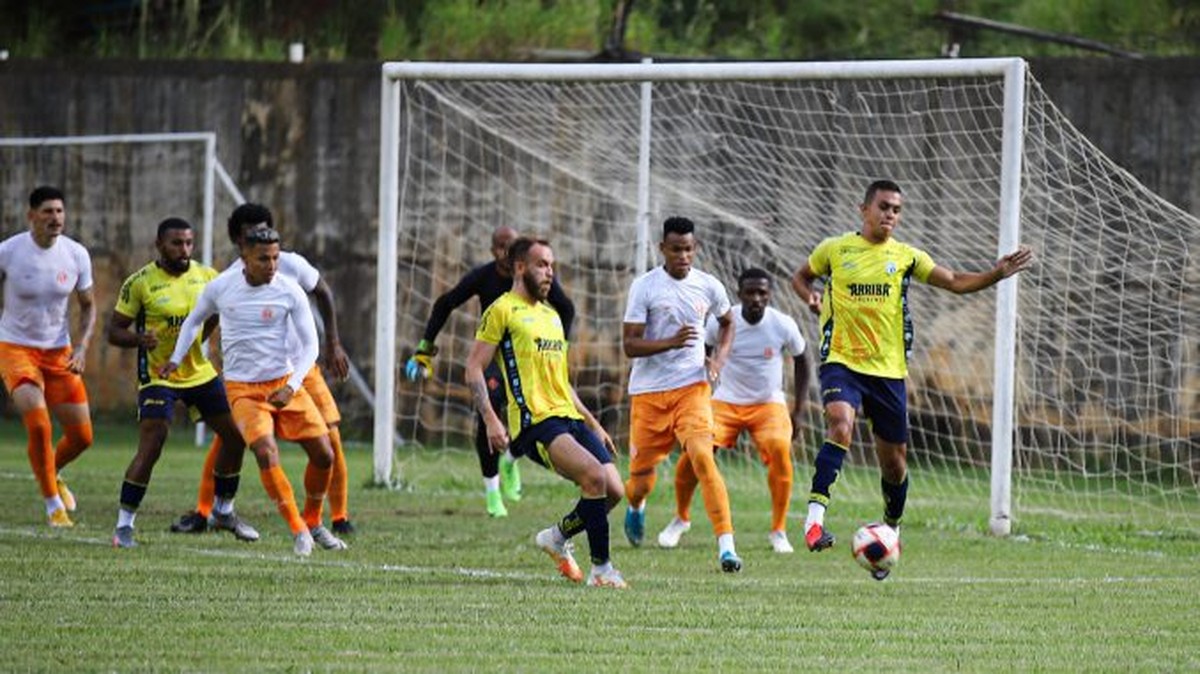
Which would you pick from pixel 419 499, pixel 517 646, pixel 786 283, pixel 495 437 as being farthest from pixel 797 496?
pixel 517 646

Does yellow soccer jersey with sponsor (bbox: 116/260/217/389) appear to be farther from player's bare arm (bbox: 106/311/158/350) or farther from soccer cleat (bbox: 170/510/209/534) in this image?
soccer cleat (bbox: 170/510/209/534)

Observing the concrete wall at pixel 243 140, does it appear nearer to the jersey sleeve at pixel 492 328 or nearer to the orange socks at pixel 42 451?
the orange socks at pixel 42 451

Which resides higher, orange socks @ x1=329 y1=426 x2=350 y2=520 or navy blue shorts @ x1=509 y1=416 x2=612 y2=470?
navy blue shorts @ x1=509 y1=416 x2=612 y2=470

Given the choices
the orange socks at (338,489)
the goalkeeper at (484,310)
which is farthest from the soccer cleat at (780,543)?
the orange socks at (338,489)

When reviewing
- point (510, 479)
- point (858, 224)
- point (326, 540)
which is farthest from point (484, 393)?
point (858, 224)

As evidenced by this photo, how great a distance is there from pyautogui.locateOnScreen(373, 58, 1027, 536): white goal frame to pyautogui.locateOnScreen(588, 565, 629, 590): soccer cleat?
4.47 metres

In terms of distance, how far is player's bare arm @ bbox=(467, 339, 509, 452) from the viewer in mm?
11969

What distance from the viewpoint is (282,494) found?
13625 mm

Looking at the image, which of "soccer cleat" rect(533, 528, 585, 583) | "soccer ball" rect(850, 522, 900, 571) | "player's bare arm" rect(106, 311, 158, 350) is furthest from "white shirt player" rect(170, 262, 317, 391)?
"soccer ball" rect(850, 522, 900, 571)

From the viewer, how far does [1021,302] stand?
19.2m

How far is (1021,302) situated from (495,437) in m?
8.32

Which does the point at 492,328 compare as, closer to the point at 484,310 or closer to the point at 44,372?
the point at 484,310

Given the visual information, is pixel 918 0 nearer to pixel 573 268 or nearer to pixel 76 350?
pixel 573 268

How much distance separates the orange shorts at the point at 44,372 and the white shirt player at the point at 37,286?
0.05 metres
